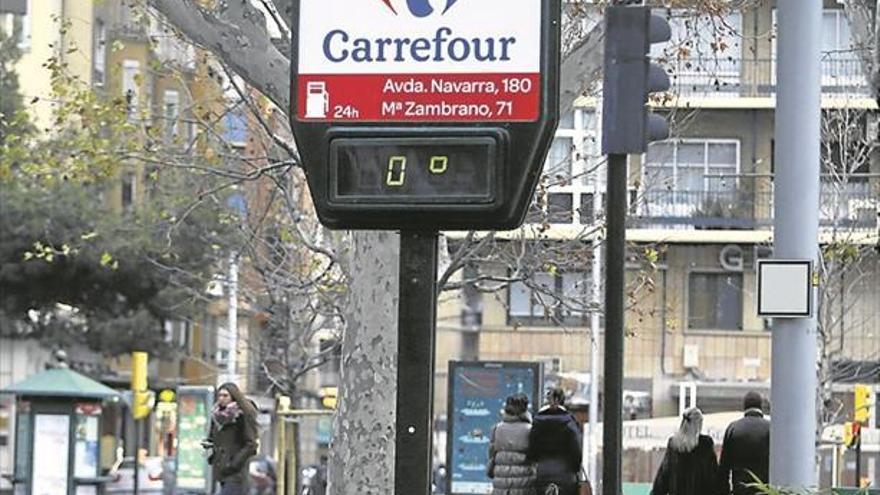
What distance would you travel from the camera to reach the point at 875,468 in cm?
4384

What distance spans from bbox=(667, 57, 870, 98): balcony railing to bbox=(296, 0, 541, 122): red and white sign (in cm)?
2467

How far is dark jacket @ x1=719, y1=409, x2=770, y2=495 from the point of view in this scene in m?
15.6

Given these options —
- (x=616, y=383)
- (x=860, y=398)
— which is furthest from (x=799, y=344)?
(x=860, y=398)

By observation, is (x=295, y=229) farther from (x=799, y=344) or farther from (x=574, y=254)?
(x=799, y=344)

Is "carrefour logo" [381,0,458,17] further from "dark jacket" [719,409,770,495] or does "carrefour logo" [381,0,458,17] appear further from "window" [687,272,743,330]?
"window" [687,272,743,330]

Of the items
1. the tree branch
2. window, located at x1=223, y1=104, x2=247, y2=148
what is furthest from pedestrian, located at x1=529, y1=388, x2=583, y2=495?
window, located at x1=223, y1=104, x2=247, y2=148

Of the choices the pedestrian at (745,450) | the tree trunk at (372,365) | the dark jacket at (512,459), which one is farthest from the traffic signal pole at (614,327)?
the dark jacket at (512,459)

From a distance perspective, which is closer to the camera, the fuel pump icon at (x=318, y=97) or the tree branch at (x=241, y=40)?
the fuel pump icon at (x=318, y=97)

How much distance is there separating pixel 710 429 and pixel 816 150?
19564mm

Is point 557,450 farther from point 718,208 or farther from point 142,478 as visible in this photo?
point 142,478

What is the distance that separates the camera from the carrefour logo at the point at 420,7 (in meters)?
7.05

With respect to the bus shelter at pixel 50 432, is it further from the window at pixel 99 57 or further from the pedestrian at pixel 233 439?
the window at pixel 99 57

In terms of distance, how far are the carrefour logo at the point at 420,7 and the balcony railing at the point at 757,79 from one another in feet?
81.0

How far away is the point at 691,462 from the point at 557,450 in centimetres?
121
